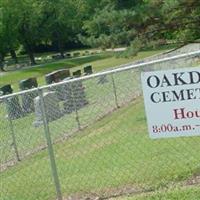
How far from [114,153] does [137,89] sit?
19.7 feet

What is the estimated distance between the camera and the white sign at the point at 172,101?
5523mm

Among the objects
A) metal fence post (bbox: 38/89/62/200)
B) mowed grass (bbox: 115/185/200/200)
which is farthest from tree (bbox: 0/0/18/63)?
mowed grass (bbox: 115/185/200/200)

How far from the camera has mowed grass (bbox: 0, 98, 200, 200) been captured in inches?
290

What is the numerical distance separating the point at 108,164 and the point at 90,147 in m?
1.82

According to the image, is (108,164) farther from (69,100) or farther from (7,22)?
(7,22)

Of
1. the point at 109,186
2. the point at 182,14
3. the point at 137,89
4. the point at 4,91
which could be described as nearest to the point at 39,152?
the point at 109,186

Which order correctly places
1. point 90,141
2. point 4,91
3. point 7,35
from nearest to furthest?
point 90,141 → point 4,91 → point 7,35

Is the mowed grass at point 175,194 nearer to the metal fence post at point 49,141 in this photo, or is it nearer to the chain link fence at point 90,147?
the chain link fence at point 90,147

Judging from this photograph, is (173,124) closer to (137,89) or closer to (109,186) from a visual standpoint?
(109,186)

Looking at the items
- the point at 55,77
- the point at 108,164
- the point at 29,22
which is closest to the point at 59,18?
the point at 29,22

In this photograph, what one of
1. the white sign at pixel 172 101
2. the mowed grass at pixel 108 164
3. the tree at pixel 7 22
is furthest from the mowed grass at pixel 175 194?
the tree at pixel 7 22

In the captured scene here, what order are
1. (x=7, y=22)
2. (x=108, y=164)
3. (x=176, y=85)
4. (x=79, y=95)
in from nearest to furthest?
(x=176, y=85) → (x=108, y=164) → (x=79, y=95) → (x=7, y=22)

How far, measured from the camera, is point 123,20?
1623 cm

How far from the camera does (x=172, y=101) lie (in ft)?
18.5
